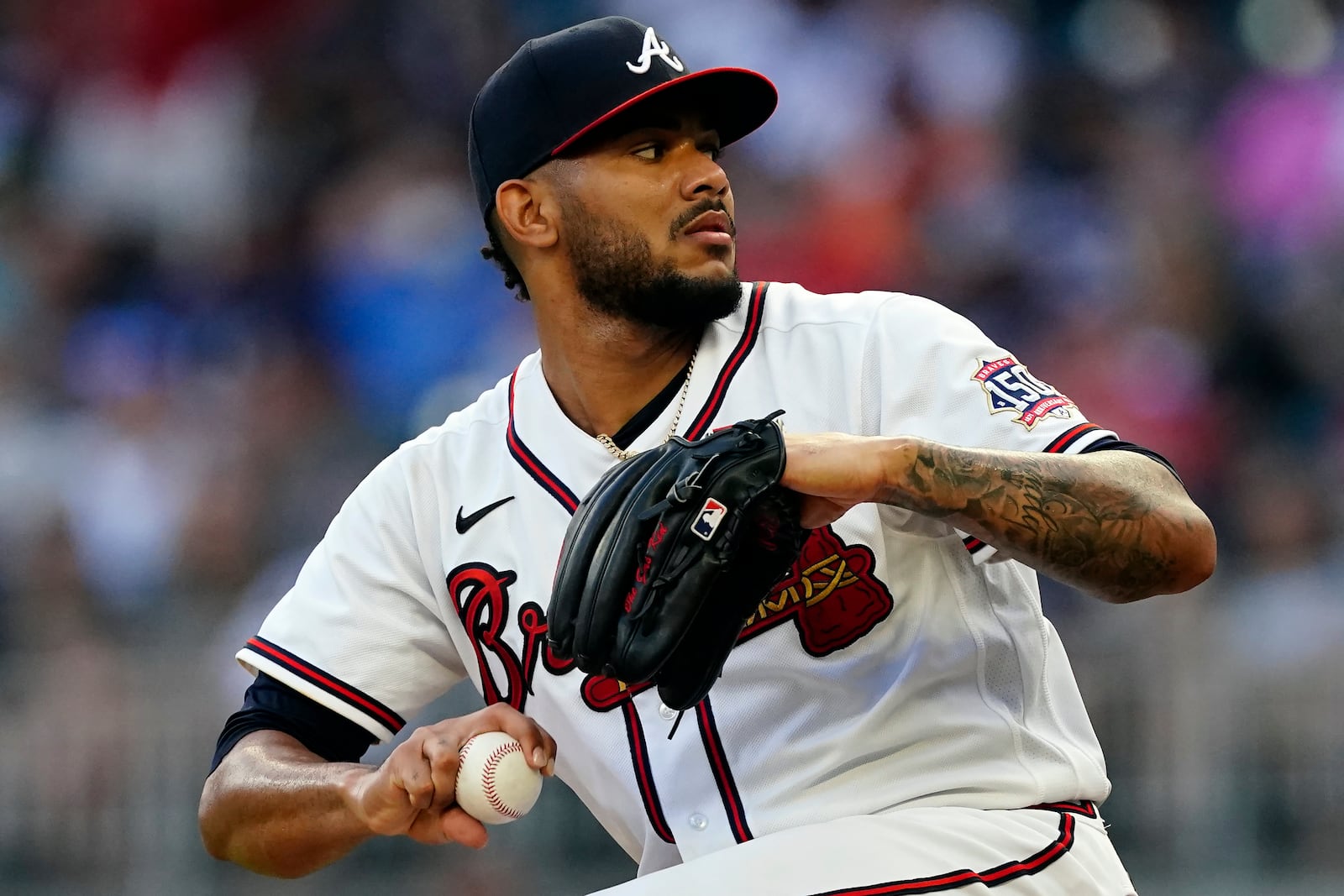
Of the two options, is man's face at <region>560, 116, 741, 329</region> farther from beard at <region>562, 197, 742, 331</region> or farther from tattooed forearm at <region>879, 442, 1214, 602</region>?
tattooed forearm at <region>879, 442, 1214, 602</region>

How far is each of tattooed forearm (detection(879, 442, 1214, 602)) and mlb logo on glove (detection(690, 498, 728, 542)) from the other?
225mm

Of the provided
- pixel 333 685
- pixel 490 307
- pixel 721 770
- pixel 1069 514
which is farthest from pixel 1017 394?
pixel 490 307

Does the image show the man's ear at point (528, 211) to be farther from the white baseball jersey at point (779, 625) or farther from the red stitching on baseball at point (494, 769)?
the red stitching on baseball at point (494, 769)

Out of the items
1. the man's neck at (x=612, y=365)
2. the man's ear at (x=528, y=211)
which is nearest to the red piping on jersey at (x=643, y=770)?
the man's neck at (x=612, y=365)

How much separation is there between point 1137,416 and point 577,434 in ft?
13.2

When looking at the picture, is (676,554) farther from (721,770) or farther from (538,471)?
(538,471)

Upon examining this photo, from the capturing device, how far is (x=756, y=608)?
2.37 metres

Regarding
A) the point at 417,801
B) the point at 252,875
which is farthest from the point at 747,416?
the point at 252,875

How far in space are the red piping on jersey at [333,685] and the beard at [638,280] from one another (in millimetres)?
821

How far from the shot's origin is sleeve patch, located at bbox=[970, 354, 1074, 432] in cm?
253

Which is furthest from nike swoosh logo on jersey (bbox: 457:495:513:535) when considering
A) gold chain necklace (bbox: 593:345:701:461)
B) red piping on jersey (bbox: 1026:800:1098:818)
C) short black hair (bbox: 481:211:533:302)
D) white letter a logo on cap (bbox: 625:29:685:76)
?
red piping on jersey (bbox: 1026:800:1098:818)

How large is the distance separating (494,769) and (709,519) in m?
0.49

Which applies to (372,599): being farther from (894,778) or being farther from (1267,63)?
(1267,63)

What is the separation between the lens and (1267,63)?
291 inches
